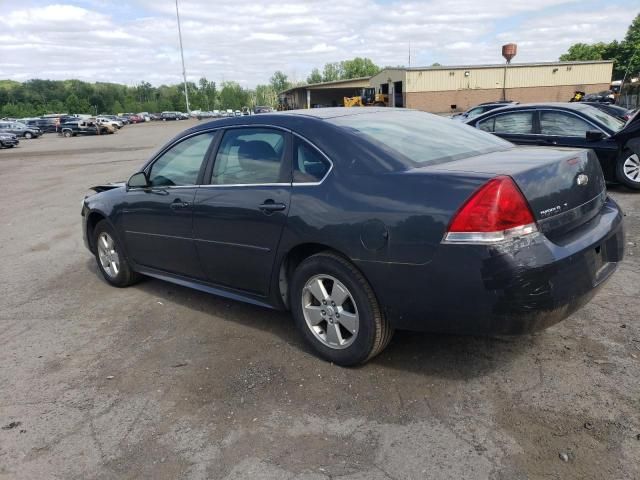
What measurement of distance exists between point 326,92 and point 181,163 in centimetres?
8538

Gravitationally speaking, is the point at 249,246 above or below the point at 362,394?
above

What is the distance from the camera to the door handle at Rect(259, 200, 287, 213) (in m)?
3.53

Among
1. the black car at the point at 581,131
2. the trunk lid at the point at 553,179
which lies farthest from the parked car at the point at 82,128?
the trunk lid at the point at 553,179

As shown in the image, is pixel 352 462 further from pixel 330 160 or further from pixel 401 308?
pixel 330 160

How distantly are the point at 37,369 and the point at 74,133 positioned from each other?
2045 inches

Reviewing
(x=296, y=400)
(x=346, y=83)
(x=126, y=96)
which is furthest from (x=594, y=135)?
(x=126, y=96)

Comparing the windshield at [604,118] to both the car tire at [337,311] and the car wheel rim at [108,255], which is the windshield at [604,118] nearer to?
the car tire at [337,311]

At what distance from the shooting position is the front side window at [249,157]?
3738 millimetres

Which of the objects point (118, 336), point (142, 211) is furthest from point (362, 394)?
point (142, 211)

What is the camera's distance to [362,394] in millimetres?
3168

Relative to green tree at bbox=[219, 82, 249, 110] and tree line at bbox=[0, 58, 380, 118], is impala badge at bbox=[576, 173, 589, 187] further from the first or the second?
green tree at bbox=[219, 82, 249, 110]

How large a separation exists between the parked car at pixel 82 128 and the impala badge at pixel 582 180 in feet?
170

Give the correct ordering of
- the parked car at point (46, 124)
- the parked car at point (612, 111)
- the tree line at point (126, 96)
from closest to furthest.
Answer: the parked car at point (612, 111), the parked car at point (46, 124), the tree line at point (126, 96)

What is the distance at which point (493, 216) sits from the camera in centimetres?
271
